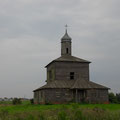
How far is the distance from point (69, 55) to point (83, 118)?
3595cm

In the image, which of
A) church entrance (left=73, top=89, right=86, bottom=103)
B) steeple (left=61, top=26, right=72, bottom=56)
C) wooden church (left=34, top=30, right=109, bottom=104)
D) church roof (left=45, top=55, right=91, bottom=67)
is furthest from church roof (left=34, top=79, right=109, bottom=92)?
steeple (left=61, top=26, right=72, bottom=56)

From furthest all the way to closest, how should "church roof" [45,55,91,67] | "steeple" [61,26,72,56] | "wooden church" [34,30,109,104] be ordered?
"steeple" [61,26,72,56]
"church roof" [45,55,91,67]
"wooden church" [34,30,109,104]

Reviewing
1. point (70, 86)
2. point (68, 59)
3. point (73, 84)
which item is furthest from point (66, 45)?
point (70, 86)

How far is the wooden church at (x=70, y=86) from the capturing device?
44281mm

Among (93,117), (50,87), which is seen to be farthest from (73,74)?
(93,117)

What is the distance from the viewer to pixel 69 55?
51.2 m

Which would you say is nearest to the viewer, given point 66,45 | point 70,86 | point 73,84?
point 70,86

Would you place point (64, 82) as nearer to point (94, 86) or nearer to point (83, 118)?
point (94, 86)

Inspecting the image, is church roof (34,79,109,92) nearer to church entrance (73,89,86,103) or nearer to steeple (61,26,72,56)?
church entrance (73,89,86,103)

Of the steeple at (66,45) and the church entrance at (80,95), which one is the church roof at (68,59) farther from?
the church entrance at (80,95)

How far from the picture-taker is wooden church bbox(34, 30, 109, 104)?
44281 mm

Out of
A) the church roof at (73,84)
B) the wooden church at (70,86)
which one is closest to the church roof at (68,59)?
the wooden church at (70,86)

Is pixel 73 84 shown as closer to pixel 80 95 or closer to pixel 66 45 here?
pixel 80 95

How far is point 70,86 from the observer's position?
148 ft
